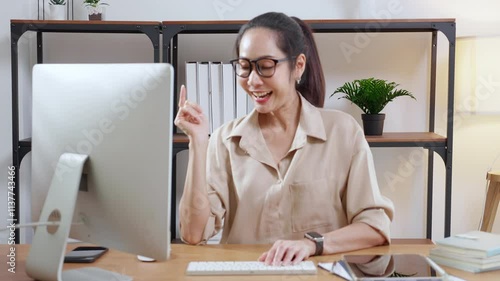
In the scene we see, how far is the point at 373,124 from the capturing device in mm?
2896

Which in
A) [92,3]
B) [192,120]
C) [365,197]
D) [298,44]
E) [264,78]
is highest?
[92,3]

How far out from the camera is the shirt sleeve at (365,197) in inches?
71.4

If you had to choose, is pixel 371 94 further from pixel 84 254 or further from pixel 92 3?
pixel 84 254

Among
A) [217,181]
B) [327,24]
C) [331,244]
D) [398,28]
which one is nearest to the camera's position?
[331,244]

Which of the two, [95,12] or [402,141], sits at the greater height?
[95,12]

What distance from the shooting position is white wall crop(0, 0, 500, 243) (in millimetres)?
3113

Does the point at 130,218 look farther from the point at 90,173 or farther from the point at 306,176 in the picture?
the point at 306,176

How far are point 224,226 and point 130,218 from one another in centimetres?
73

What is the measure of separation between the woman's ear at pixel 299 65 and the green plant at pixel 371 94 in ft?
2.86

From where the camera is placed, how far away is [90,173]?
1.33m

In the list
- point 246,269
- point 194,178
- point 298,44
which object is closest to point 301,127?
point 298,44

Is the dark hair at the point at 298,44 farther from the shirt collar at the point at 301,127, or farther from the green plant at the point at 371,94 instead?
the green plant at the point at 371,94

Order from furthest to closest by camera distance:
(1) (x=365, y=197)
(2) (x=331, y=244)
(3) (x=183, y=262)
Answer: (1) (x=365, y=197) < (2) (x=331, y=244) < (3) (x=183, y=262)

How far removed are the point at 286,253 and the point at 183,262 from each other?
0.80 feet
